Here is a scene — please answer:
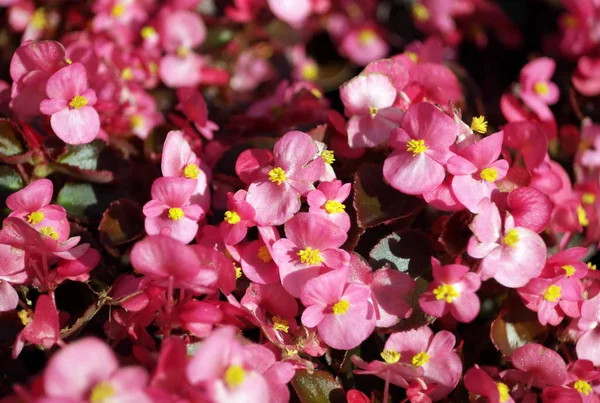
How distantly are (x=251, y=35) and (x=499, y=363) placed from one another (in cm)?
97

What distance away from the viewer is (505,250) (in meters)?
0.88

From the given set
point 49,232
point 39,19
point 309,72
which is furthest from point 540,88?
point 39,19

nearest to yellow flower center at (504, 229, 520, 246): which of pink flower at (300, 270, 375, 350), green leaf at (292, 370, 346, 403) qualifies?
pink flower at (300, 270, 375, 350)

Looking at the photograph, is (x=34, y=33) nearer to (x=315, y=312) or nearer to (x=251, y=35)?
(x=251, y=35)

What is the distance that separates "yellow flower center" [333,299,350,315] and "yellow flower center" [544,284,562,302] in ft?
0.97

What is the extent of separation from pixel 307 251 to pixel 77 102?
0.41m

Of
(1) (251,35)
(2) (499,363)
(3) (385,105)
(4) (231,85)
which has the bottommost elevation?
(2) (499,363)

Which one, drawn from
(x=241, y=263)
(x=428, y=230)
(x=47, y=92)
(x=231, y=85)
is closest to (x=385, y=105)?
(x=428, y=230)

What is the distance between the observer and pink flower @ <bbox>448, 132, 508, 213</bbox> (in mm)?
880

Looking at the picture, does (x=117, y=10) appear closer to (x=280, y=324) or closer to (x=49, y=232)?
(x=49, y=232)

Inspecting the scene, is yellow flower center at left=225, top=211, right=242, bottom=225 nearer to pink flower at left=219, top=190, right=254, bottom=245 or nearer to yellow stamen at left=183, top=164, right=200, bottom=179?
pink flower at left=219, top=190, right=254, bottom=245

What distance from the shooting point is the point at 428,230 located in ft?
3.34

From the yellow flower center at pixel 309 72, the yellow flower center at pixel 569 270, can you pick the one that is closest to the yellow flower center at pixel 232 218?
the yellow flower center at pixel 569 270

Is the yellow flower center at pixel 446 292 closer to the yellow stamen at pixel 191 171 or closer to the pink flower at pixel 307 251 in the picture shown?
the pink flower at pixel 307 251
